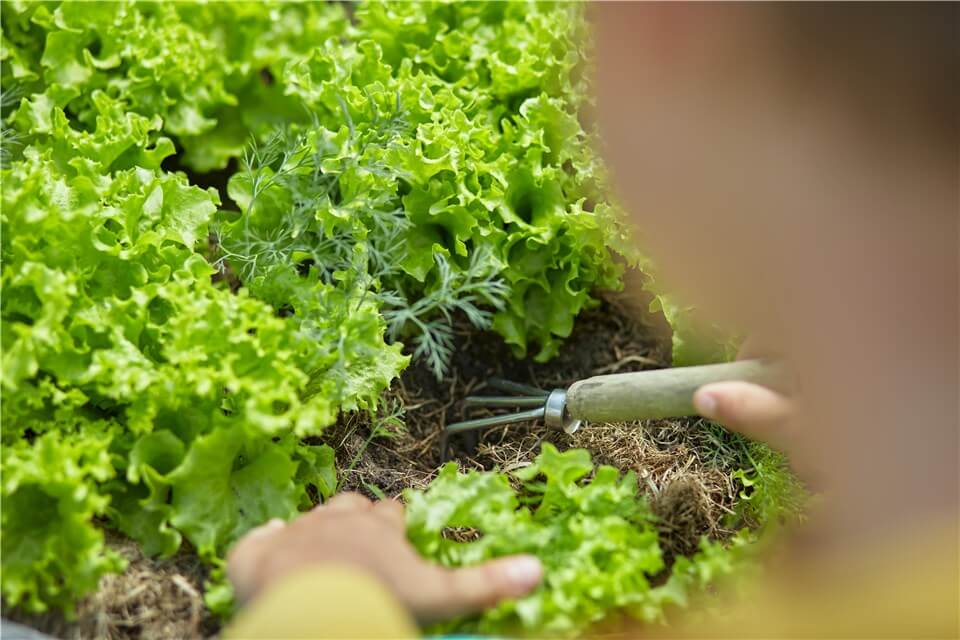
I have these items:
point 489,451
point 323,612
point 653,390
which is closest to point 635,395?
point 653,390

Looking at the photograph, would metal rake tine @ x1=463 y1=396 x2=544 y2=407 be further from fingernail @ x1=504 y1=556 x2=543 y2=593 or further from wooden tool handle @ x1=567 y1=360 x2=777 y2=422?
fingernail @ x1=504 y1=556 x2=543 y2=593

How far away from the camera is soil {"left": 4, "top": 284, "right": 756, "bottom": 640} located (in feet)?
5.23

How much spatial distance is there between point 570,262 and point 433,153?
418 millimetres

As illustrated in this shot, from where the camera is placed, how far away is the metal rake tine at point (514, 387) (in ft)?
7.36

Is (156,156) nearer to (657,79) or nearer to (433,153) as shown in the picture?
(433,153)

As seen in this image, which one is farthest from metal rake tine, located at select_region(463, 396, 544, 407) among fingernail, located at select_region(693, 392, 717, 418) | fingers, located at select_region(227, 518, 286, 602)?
A: fingers, located at select_region(227, 518, 286, 602)

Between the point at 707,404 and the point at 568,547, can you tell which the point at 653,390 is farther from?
the point at 568,547

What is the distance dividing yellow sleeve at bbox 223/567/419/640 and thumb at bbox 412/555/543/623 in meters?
0.07

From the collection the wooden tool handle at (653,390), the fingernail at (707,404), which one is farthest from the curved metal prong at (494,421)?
the fingernail at (707,404)

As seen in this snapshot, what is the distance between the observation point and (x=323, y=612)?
131 centimetres

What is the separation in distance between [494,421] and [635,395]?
460 mm

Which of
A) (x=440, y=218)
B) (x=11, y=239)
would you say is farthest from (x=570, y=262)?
(x=11, y=239)

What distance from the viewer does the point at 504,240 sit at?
2.19 metres

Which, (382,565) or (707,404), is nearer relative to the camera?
(382,565)
